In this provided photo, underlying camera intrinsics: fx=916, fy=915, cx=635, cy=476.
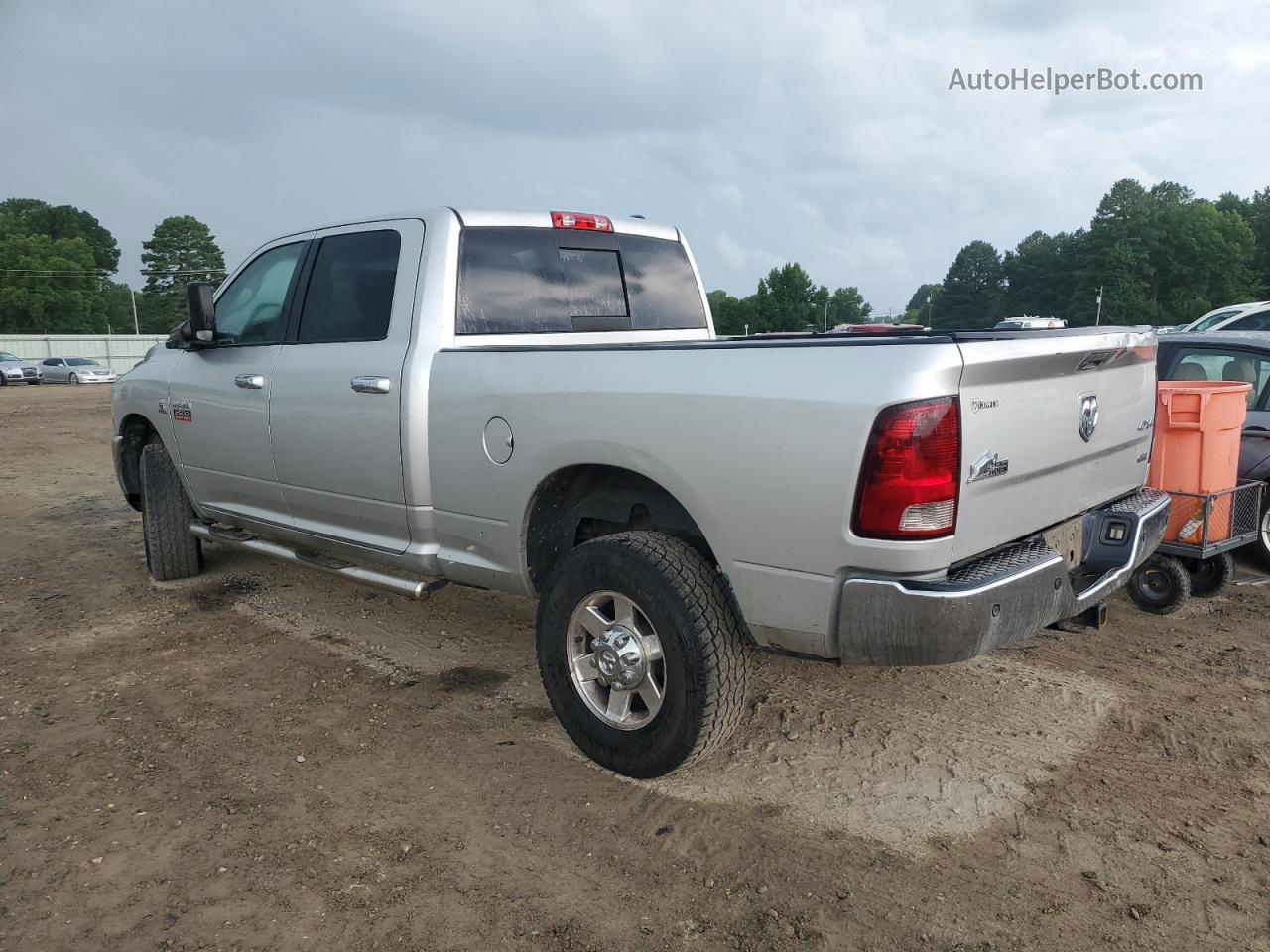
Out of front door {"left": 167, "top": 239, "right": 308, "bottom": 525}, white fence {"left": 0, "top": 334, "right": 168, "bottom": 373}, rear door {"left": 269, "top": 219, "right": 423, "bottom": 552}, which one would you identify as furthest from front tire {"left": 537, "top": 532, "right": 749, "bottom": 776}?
white fence {"left": 0, "top": 334, "right": 168, "bottom": 373}

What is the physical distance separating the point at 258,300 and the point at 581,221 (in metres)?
1.78

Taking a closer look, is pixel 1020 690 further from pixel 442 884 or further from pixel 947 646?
pixel 442 884

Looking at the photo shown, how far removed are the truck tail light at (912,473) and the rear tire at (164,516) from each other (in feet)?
14.7

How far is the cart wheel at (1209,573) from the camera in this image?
5254 mm

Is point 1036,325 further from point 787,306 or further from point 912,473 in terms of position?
point 787,306

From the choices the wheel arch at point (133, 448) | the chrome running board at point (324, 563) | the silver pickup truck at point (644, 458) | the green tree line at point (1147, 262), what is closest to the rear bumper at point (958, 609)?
the silver pickup truck at point (644, 458)

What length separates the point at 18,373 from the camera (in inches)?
1471

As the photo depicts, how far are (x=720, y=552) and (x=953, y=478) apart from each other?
2.39 ft

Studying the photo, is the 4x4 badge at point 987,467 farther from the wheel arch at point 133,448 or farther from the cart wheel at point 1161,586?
the wheel arch at point 133,448

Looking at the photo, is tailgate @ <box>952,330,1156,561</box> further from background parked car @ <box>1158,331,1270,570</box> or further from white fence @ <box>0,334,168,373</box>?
white fence @ <box>0,334,168,373</box>

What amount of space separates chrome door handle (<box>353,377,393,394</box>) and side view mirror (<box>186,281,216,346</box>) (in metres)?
1.32

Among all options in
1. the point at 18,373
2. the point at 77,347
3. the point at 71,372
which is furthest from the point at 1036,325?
the point at 77,347

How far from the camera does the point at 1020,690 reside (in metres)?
3.94

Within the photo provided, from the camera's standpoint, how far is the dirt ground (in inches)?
96.9
